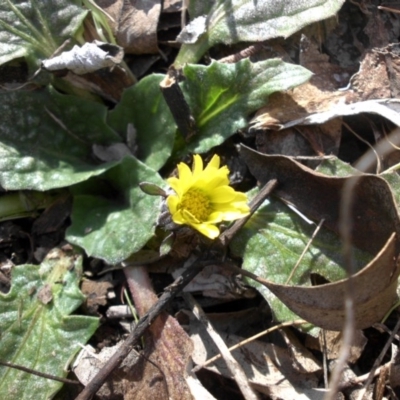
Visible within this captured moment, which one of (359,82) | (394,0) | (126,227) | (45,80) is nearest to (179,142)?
(126,227)

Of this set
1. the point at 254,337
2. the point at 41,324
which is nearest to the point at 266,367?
the point at 254,337

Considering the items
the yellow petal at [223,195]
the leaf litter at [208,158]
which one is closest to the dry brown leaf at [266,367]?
the leaf litter at [208,158]

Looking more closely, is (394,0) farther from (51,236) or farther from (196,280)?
(51,236)

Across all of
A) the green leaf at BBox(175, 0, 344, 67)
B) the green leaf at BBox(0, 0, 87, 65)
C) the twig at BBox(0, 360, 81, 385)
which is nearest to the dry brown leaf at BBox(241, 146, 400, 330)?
the green leaf at BBox(175, 0, 344, 67)

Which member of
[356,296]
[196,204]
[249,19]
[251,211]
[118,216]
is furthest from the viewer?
[249,19]

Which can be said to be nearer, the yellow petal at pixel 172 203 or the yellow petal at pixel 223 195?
the yellow petal at pixel 172 203

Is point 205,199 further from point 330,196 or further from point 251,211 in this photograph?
point 330,196

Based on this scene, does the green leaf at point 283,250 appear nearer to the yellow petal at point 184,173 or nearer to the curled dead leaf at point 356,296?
the curled dead leaf at point 356,296

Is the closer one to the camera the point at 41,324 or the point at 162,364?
the point at 162,364
